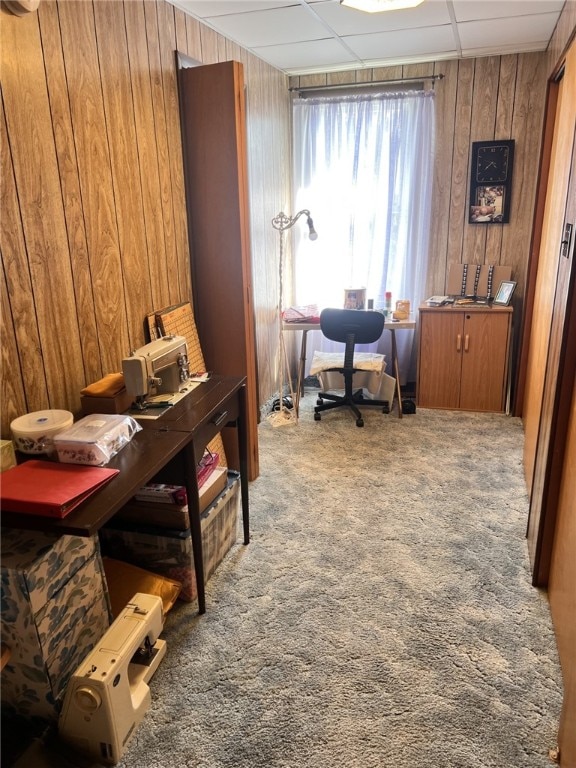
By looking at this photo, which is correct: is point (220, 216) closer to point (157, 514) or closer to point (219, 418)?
point (219, 418)

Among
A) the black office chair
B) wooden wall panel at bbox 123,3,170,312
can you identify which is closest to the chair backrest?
the black office chair

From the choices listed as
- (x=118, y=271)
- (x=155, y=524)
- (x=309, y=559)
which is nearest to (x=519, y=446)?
(x=309, y=559)

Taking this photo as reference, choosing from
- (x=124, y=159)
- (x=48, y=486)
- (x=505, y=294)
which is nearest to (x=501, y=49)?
(x=505, y=294)

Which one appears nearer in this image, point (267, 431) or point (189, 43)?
point (189, 43)

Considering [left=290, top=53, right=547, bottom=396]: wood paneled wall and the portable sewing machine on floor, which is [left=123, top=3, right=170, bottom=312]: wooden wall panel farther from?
[left=290, top=53, right=547, bottom=396]: wood paneled wall

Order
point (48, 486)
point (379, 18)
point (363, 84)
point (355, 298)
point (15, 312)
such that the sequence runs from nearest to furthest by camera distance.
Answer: point (48, 486) < point (15, 312) < point (379, 18) < point (363, 84) < point (355, 298)

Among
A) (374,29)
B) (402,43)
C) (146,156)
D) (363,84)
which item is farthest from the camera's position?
(363,84)

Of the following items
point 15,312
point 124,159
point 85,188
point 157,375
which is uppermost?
point 124,159

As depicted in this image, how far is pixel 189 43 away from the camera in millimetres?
2764

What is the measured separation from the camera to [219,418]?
7.03 feet

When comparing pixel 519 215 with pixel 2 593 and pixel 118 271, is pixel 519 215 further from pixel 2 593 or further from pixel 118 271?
pixel 2 593

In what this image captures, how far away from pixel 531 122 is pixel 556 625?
11.0 ft

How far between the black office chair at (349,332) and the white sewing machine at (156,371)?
66.5 inches

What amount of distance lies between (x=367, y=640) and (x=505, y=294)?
110 inches
